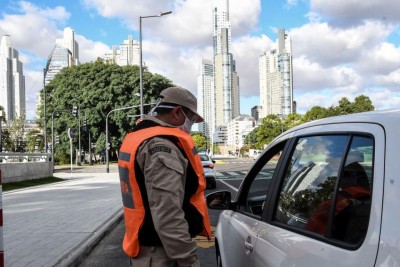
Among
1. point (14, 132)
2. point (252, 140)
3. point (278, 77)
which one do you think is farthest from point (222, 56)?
point (14, 132)

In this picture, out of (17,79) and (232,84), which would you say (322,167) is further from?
(232,84)

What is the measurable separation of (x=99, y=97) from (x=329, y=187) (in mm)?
56231

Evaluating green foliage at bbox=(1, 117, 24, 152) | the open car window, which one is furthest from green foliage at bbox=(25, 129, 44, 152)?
the open car window

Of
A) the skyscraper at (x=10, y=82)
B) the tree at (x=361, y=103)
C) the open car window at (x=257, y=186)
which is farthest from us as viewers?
the skyscraper at (x=10, y=82)

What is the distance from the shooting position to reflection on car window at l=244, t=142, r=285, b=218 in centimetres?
315

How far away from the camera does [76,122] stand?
56.3 metres

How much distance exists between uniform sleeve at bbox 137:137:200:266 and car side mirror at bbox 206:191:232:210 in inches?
45.9

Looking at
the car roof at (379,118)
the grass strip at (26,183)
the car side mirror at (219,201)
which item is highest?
the car roof at (379,118)

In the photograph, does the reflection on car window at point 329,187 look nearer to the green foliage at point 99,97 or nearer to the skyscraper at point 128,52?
the green foliage at point 99,97

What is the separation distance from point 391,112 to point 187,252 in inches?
47.5

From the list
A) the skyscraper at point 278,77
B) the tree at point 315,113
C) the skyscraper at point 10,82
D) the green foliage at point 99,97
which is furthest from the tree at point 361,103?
→ the skyscraper at point 278,77

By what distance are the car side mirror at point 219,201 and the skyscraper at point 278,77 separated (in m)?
150

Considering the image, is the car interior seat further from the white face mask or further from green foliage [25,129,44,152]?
green foliage [25,129,44,152]

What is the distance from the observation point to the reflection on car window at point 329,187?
186 cm
